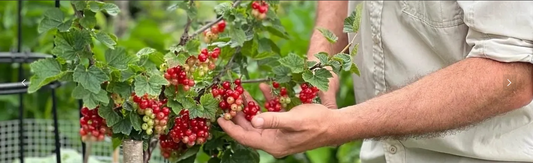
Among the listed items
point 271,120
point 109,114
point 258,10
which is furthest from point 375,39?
point 109,114

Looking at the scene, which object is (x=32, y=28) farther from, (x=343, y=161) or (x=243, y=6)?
(x=243, y=6)

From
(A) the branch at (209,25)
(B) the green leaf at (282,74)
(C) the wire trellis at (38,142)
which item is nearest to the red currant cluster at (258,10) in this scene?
(A) the branch at (209,25)

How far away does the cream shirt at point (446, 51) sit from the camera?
122 cm

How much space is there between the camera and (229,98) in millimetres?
1163

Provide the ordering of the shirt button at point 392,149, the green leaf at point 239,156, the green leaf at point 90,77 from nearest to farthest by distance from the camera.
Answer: the green leaf at point 90,77
the green leaf at point 239,156
the shirt button at point 392,149

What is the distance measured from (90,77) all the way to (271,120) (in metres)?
0.26

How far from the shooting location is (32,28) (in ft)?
8.44

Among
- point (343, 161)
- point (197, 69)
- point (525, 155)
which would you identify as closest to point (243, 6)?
point (197, 69)

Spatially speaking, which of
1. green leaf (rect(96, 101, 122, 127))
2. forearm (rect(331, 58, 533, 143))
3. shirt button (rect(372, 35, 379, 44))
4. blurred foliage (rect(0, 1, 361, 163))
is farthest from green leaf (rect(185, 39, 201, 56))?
blurred foliage (rect(0, 1, 361, 163))

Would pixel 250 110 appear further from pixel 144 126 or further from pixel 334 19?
pixel 334 19

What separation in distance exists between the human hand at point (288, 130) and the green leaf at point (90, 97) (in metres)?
0.19

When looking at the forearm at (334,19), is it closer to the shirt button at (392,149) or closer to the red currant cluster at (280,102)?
the shirt button at (392,149)

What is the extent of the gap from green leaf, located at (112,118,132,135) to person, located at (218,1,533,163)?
0.46ft

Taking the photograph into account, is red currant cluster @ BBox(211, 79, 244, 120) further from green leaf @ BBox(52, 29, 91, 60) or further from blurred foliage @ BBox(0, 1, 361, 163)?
blurred foliage @ BBox(0, 1, 361, 163)
